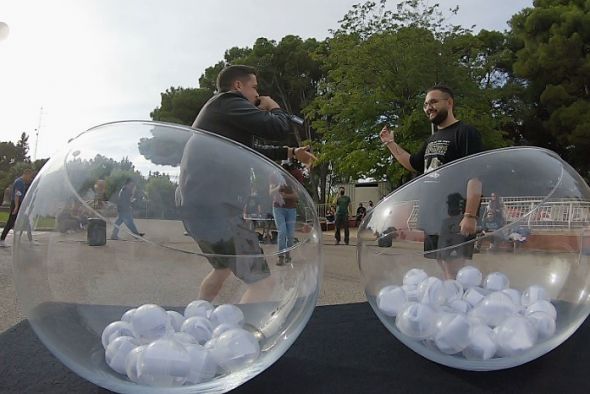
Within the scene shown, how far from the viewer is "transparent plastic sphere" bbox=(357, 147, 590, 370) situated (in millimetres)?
1369

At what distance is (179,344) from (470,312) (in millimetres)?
916

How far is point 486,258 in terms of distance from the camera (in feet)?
4.86

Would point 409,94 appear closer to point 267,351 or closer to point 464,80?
point 464,80

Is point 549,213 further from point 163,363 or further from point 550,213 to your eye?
point 163,363

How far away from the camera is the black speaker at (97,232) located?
1.15 m

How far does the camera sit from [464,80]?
40.7 ft

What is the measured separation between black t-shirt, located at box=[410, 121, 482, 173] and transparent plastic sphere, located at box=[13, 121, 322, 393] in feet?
4.20

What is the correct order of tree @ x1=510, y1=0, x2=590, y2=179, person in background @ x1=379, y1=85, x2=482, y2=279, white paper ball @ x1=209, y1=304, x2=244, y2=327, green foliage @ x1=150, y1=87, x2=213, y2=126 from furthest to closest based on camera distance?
green foliage @ x1=150, y1=87, x2=213, y2=126 → tree @ x1=510, y1=0, x2=590, y2=179 → person in background @ x1=379, y1=85, x2=482, y2=279 → white paper ball @ x1=209, y1=304, x2=244, y2=327

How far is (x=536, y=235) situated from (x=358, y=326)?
0.89 metres

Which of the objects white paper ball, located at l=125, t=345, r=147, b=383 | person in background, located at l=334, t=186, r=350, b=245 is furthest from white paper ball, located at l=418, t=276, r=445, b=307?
person in background, located at l=334, t=186, r=350, b=245

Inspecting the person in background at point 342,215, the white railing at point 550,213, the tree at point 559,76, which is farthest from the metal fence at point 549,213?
the tree at point 559,76

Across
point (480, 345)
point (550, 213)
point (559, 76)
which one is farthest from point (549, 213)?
point (559, 76)

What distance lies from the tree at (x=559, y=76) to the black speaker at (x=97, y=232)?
16.2 m

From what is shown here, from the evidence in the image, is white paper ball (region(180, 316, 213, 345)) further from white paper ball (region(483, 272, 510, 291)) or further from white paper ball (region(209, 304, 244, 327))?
white paper ball (region(483, 272, 510, 291))
